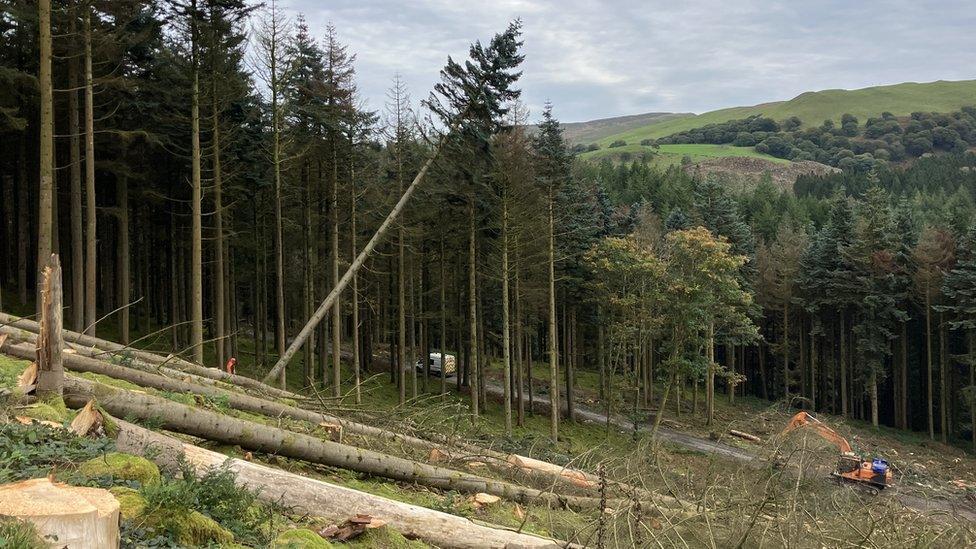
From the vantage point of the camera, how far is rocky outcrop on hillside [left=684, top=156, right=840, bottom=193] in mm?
122562

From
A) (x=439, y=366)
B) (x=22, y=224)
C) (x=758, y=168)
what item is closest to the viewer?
(x=22, y=224)

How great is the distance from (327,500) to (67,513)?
3348 millimetres

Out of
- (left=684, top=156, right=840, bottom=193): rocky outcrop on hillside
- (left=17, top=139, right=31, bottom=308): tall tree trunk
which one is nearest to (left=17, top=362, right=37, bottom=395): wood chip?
(left=17, top=139, right=31, bottom=308): tall tree trunk

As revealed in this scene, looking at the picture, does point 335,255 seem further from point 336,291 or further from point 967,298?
point 967,298

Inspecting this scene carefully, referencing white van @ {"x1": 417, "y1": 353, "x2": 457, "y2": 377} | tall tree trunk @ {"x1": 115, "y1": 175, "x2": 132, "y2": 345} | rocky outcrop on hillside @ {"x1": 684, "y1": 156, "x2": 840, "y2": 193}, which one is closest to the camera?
tall tree trunk @ {"x1": 115, "y1": 175, "x2": 132, "y2": 345}

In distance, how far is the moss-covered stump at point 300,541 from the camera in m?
4.36

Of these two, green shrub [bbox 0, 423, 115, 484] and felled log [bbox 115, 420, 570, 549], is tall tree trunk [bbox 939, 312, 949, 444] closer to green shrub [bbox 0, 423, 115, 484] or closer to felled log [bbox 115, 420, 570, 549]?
felled log [bbox 115, 420, 570, 549]

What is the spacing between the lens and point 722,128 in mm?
177500

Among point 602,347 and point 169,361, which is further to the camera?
point 602,347

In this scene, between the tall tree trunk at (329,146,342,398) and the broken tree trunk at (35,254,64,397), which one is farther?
the tall tree trunk at (329,146,342,398)

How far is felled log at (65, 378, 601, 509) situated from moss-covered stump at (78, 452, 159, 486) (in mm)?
1368

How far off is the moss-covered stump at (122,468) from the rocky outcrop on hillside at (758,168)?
407 ft

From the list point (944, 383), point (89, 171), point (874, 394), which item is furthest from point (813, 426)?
point (874, 394)

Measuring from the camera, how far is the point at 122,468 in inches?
179
